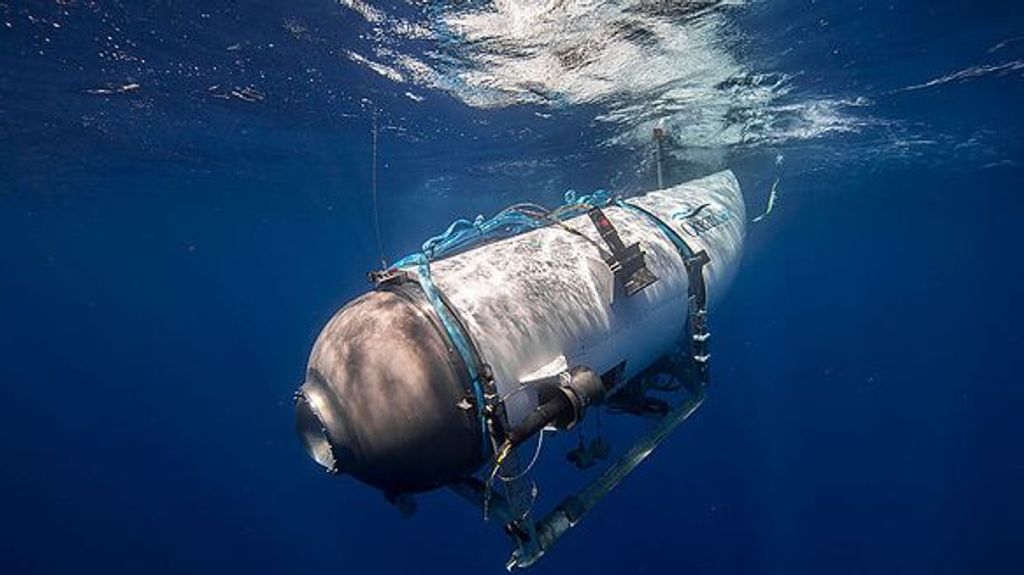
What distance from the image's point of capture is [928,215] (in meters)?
34.0

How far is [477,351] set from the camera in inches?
129

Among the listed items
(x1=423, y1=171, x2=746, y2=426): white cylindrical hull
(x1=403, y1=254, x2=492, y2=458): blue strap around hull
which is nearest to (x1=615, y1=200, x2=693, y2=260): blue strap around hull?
(x1=423, y1=171, x2=746, y2=426): white cylindrical hull

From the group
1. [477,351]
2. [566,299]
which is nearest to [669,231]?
[566,299]

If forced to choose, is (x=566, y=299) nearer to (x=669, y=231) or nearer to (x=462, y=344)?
(x=462, y=344)

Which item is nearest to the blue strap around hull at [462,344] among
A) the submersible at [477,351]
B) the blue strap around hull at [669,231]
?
the submersible at [477,351]

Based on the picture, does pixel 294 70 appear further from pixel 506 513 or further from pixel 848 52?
pixel 848 52

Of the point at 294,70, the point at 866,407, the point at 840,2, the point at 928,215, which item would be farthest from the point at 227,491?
the point at 928,215

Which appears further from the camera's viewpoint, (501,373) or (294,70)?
(294,70)

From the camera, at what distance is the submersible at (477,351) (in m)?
3.17

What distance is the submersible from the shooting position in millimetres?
3168

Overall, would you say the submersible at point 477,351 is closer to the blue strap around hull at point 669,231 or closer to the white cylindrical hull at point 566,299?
the white cylindrical hull at point 566,299

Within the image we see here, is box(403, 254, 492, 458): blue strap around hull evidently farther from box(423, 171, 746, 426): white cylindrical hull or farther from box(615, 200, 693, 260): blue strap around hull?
box(615, 200, 693, 260): blue strap around hull

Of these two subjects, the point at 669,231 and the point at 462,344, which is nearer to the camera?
the point at 462,344

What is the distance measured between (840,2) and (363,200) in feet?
72.7
